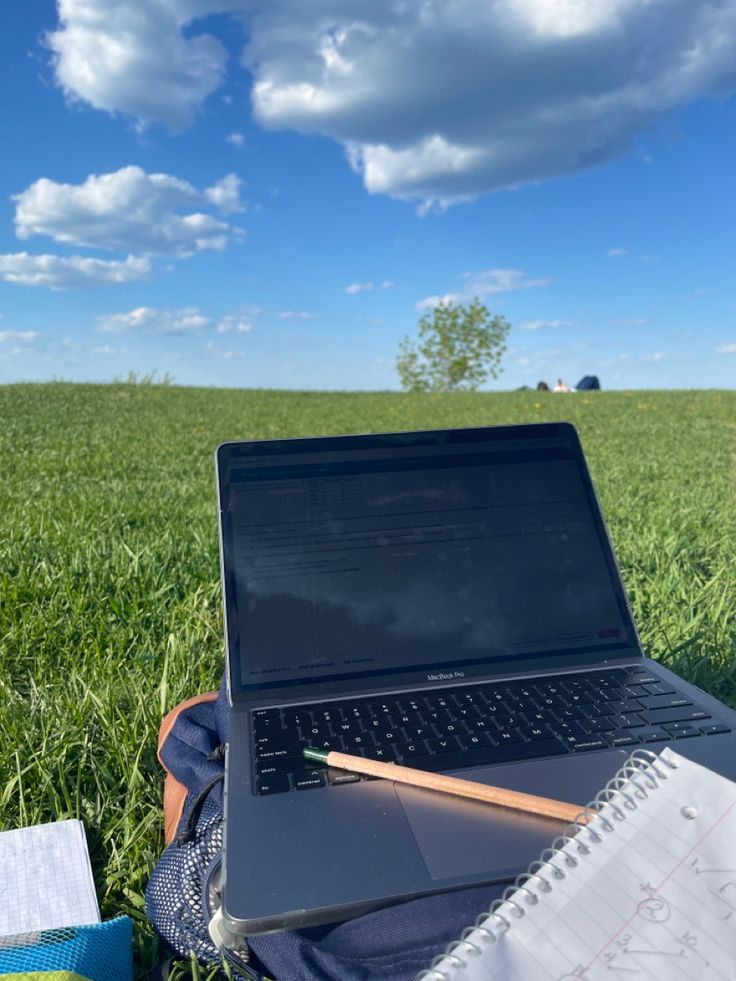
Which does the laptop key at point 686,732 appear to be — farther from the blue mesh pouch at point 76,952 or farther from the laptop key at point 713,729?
the blue mesh pouch at point 76,952

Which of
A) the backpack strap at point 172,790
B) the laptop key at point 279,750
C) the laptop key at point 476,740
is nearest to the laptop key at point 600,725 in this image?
the laptop key at point 476,740

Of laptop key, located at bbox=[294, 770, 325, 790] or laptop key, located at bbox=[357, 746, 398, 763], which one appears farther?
laptop key, located at bbox=[357, 746, 398, 763]

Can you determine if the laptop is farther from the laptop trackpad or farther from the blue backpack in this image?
the blue backpack

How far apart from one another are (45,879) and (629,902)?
147cm

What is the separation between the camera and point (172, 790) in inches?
84.5

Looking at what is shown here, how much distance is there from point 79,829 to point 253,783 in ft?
2.64

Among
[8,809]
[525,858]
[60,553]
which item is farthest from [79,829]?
[60,553]

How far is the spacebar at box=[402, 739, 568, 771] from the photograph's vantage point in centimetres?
161

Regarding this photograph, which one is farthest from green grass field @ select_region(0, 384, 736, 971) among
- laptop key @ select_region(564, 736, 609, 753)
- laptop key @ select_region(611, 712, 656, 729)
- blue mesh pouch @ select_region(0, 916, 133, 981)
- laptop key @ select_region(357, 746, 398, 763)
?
laptop key @ select_region(611, 712, 656, 729)

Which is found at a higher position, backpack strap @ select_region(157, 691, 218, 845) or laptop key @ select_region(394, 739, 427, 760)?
laptop key @ select_region(394, 739, 427, 760)

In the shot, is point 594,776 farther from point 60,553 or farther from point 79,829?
point 60,553

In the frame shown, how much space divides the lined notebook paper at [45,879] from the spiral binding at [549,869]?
1.16 meters

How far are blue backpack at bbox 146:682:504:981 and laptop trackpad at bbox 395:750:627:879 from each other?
5 centimetres

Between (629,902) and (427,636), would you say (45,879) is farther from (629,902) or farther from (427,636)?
(629,902)
